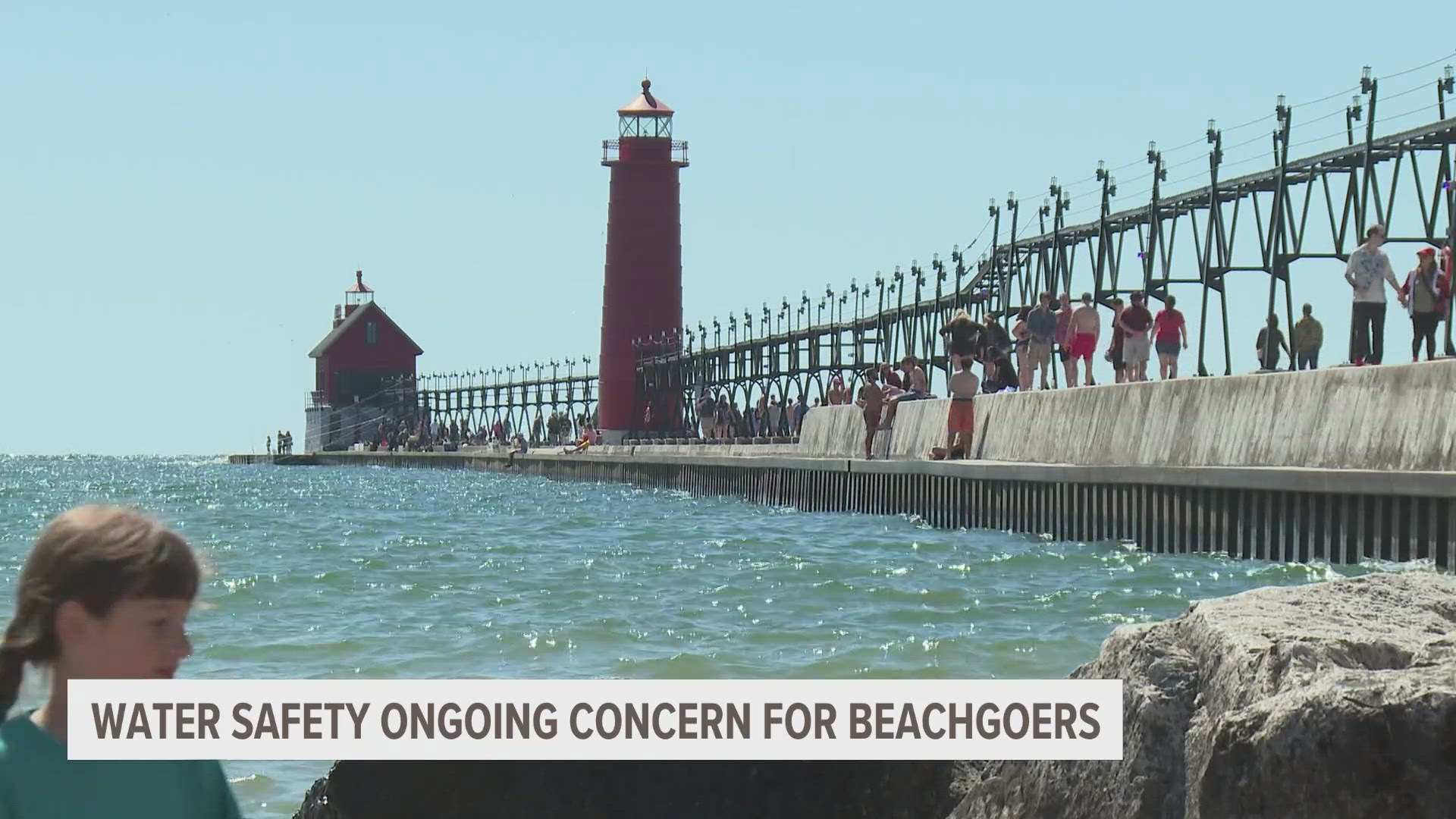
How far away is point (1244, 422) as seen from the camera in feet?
57.7

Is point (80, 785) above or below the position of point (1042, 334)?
below

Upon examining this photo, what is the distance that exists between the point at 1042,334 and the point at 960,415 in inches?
54.2

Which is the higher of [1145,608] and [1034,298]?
[1034,298]

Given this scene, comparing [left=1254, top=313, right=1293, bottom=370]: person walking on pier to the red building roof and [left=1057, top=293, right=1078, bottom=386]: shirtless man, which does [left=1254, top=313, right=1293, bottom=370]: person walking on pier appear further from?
the red building roof

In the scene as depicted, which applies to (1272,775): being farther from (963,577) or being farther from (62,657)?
(963,577)

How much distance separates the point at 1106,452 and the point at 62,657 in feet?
63.0

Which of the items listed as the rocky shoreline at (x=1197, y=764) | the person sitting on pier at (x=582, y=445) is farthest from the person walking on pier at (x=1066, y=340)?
the person sitting on pier at (x=582, y=445)

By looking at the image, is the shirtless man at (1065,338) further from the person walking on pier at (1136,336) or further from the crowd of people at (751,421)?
the crowd of people at (751,421)

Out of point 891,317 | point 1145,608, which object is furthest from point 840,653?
point 891,317

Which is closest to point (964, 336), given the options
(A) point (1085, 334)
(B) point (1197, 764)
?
(A) point (1085, 334)

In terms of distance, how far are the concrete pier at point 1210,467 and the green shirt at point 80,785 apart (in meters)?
12.2

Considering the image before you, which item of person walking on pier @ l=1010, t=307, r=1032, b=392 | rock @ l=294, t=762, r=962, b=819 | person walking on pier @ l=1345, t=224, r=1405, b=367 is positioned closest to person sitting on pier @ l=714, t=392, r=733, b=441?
person walking on pier @ l=1010, t=307, r=1032, b=392

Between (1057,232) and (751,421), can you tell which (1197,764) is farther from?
(751,421)

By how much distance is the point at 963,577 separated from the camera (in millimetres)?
17203
